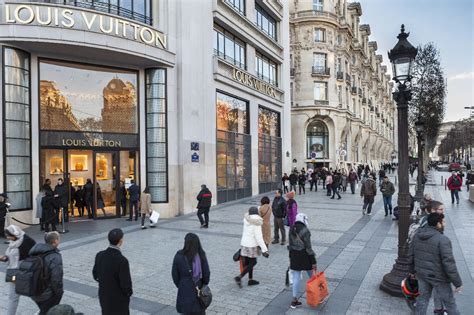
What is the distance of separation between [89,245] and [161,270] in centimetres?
361

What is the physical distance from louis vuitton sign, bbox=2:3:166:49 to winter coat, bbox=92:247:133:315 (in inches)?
446

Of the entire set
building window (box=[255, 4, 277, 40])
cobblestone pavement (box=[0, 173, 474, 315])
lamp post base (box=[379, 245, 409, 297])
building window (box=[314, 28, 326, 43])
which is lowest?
cobblestone pavement (box=[0, 173, 474, 315])

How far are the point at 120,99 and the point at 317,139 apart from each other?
3417 centimetres

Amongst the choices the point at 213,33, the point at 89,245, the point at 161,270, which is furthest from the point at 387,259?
the point at 213,33

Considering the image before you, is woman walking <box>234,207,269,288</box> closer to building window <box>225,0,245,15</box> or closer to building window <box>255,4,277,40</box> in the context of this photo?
building window <box>225,0,245,15</box>

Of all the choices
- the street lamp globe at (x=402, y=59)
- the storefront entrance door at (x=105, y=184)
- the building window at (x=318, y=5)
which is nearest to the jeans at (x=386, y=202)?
the street lamp globe at (x=402, y=59)

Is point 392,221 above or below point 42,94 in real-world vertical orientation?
below

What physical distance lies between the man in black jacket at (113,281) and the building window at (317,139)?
140 feet

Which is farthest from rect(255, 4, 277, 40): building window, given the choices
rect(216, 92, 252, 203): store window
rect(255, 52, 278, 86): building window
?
rect(216, 92, 252, 203): store window

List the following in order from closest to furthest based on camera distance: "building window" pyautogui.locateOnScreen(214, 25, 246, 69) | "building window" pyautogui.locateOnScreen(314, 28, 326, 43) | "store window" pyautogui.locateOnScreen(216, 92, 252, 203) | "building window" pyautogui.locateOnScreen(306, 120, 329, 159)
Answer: "building window" pyautogui.locateOnScreen(214, 25, 246, 69) → "store window" pyautogui.locateOnScreen(216, 92, 252, 203) → "building window" pyautogui.locateOnScreen(314, 28, 326, 43) → "building window" pyautogui.locateOnScreen(306, 120, 329, 159)

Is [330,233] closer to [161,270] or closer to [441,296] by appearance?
[161,270]

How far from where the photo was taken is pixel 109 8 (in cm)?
Result: 1427

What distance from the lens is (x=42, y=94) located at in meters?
13.8

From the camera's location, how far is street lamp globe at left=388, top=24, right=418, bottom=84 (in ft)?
20.7
